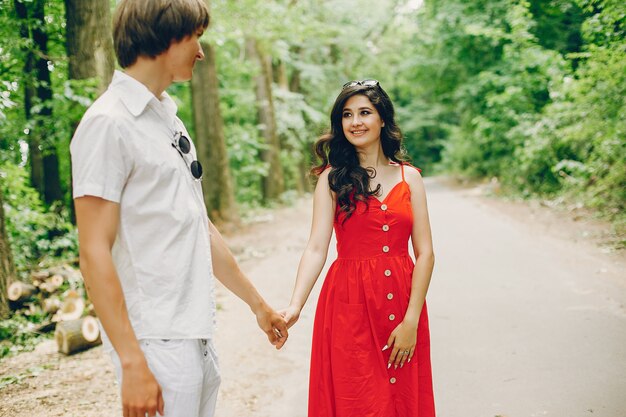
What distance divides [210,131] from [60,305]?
6.92 meters

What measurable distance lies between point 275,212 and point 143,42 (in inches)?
600

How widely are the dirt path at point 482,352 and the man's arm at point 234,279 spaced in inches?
73.8

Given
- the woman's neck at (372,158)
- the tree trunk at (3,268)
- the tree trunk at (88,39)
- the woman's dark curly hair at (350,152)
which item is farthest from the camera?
the tree trunk at (88,39)

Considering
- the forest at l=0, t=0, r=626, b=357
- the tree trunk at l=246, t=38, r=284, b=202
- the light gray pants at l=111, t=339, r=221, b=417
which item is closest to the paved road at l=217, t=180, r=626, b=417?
the forest at l=0, t=0, r=626, b=357

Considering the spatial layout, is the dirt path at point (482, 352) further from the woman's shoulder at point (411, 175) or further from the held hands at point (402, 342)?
the woman's shoulder at point (411, 175)

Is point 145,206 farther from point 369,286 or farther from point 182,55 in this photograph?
point 369,286

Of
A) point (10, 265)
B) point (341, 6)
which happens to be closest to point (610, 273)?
point (10, 265)

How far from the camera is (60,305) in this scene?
6.22m

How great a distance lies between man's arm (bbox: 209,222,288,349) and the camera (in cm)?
215

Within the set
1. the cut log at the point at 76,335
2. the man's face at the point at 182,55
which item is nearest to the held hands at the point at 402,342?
the man's face at the point at 182,55

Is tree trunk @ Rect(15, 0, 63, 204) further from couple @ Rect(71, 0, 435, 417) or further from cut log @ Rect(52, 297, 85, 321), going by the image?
couple @ Rect(71, 0, 435, 417)

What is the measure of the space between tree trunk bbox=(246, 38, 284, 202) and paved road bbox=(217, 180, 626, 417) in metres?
9.08

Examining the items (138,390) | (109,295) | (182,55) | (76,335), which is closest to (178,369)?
(138,390)

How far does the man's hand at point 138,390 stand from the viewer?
5.08 feet
